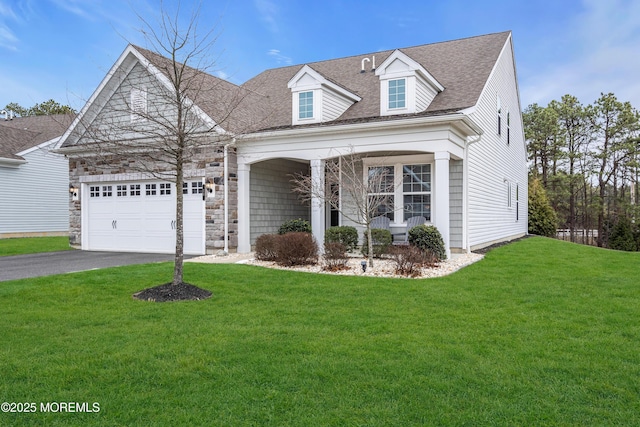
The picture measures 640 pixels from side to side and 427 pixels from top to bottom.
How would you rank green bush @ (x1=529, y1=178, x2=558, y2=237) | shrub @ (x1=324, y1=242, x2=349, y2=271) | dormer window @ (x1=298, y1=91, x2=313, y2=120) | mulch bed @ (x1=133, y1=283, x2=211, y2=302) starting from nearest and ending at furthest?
mulch bed @ (x1=133, y1=283, x2=211, y2=302), shrub @ (x1=324, y1=242, x2=349, y2=271), dormer window @ (x1=298, y1=91, x2=313, y2=120), green bush @ (x1=529, y1=178, x2=558, y2=237)

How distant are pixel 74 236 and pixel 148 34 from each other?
33.1 feet

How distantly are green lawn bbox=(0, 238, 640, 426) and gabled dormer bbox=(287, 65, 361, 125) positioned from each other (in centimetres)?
670

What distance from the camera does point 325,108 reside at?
1341 cm

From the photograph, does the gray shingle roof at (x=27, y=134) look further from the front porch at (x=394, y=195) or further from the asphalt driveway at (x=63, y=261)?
the front porch at (x=394, y=195)

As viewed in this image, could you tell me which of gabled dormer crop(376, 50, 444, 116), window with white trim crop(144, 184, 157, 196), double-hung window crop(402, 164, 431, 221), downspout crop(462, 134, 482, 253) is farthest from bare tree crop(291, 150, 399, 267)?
window with white trim crop(144, 184, 157, 196)

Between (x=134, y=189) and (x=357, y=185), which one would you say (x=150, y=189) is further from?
(x=357, y=185)

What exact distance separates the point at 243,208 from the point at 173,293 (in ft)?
21.5

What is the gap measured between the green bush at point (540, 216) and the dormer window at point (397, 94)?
1596cm

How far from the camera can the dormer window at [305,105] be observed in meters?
13.4

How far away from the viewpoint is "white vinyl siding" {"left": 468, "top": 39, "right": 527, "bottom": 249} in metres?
13.8

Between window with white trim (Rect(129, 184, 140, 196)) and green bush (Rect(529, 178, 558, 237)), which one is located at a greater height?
window with white trim (Rect(129, 184, 140, 196))

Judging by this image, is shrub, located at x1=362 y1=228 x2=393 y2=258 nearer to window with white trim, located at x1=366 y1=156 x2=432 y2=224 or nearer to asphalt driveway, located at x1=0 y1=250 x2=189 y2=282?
window with white trim, located at x1=366 y1=156 x2=432 y2=224

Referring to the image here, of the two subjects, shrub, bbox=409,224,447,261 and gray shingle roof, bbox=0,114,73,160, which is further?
gray shingle roof, bbox=0,114,73,160

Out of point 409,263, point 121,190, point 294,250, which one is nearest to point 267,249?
point 294,250
